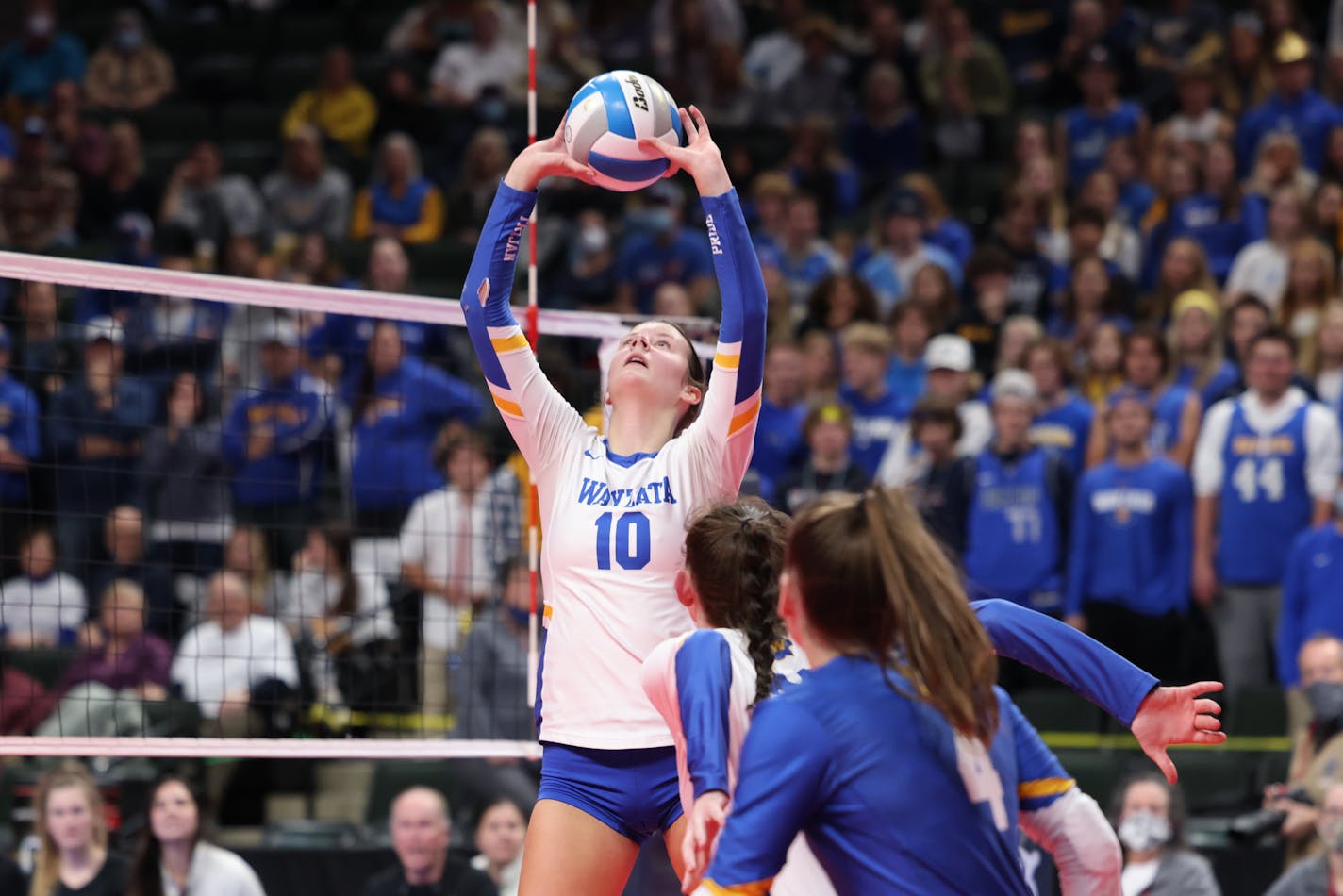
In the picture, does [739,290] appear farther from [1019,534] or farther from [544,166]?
[1019,534]

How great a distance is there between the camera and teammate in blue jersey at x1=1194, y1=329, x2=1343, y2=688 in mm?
10359

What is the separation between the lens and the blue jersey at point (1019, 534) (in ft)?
34.9

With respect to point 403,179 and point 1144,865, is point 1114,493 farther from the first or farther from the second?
point 403,179

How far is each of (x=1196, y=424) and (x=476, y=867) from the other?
510cm

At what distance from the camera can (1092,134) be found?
14.8 meters

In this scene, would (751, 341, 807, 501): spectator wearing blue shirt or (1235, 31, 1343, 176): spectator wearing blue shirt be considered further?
(1235, 31, 1343, 176): spectator wearing blue shirt

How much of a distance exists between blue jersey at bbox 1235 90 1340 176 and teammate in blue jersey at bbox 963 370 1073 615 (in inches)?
175

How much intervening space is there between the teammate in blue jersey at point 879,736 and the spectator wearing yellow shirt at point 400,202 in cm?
1172

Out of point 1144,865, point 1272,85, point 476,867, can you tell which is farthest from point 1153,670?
point 1272,85

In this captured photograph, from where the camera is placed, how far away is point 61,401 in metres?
11.8

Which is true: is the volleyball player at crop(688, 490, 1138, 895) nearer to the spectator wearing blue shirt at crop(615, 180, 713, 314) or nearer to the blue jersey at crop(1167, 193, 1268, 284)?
the spectator wearing blue shirt at crop(615, 180, 713, 314)

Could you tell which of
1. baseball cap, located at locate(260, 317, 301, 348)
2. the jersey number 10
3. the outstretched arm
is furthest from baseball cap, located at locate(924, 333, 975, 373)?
the outstretched arm

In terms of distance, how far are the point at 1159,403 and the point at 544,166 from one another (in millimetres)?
6531

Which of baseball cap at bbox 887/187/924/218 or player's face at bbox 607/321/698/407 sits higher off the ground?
baseball cap at bbox 887/187/924/218
